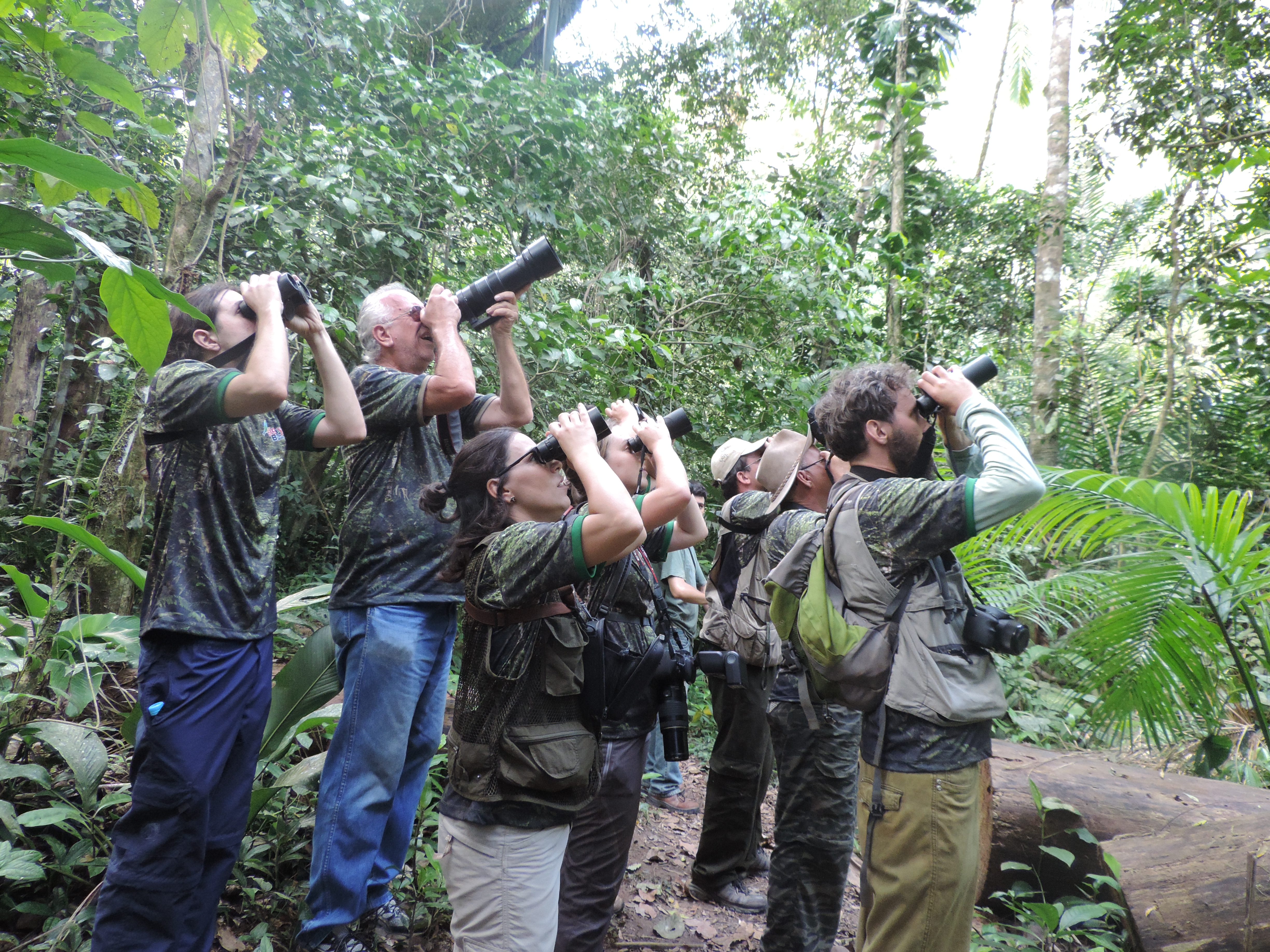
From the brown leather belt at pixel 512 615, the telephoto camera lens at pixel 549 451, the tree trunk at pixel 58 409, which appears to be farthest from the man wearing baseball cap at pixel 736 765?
the tree trunk at pixel 58 409

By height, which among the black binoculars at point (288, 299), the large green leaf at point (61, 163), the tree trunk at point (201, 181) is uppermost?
the tree trunk at point (201, 181)

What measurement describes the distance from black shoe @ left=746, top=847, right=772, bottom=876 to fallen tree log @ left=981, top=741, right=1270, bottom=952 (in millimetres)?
872

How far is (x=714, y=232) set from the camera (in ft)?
19.0

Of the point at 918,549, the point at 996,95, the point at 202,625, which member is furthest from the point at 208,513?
the point at 996,95

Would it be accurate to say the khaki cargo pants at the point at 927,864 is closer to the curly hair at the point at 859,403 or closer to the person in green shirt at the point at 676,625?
the curly hair at the point at 859,403

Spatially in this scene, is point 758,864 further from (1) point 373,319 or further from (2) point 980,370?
(1) point 373,319

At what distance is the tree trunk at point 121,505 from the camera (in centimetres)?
313

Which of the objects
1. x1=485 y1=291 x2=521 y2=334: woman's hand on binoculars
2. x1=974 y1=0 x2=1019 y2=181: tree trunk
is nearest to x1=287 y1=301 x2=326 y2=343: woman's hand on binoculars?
x1=485 y1=291 x2=521 y2=334: woman's hand on binoculars

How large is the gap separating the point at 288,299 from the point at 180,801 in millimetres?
1391

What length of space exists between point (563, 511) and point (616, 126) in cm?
A: 553

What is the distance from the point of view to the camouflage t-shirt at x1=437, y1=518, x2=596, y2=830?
1639mm

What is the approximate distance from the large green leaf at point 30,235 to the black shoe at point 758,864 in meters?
3.18

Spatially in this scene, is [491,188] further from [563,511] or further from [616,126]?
[563,511]

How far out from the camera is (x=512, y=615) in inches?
69.2
